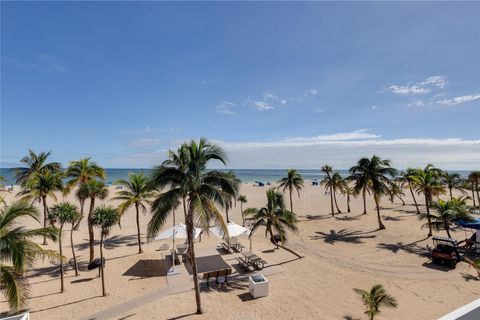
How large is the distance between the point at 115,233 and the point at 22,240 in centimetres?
1939

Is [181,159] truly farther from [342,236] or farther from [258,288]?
[342,236]

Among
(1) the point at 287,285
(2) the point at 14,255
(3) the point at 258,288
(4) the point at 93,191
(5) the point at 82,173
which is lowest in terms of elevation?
(1) the point at 287,285

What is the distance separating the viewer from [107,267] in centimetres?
1595

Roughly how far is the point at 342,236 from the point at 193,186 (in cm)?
1748

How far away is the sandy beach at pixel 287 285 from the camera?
1070cm

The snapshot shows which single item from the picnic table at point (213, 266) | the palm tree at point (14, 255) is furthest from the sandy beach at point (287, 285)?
the palm tree at point (14, 255)

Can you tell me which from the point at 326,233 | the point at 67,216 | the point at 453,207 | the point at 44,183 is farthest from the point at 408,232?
the point at 44,183

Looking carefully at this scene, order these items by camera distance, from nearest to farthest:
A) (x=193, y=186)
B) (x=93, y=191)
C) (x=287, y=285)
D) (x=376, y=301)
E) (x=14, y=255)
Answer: (x=14, y=255), (x=376, y=301), (x=193, y=186), (x=287, y=285), (x=93, y=191)

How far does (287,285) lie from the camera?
43.2ft

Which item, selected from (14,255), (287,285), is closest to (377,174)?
(287,285)

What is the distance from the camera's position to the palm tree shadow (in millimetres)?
20892

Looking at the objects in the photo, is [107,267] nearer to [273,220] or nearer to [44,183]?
[44,183]

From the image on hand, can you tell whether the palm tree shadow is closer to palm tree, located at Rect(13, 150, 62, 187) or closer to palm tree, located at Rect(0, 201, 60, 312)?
palm tree, located at Rect(0, 201, 60, 312)

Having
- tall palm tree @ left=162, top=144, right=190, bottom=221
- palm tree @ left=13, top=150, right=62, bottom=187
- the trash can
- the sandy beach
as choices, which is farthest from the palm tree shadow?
palm tree @ left=13, top=150, right=62, bottom=187
